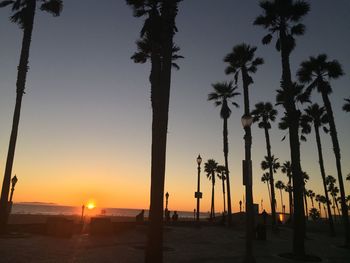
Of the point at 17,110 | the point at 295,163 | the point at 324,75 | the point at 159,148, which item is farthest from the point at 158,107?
the point at 324,75

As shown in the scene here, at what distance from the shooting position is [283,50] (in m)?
19.8

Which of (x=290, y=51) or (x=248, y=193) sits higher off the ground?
(x=290, y=51)

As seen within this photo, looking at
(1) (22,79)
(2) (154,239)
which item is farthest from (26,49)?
(2) (154,239)

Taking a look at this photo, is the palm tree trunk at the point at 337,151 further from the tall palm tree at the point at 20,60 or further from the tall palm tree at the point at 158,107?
the tall palm tree at the point at 20,60

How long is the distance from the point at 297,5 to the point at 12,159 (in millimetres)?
19981

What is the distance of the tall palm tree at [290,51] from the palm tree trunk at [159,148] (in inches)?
370

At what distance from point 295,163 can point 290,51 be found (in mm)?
7233

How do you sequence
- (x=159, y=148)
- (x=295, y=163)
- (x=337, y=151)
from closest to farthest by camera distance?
(x=159, y=148) < (x=295, y=163) < (x=337, y=151)

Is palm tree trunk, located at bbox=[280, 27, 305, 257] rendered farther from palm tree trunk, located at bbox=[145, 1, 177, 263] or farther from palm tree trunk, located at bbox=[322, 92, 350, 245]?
palm tree trunk, located at bbox=[145, 1, 177, 263]

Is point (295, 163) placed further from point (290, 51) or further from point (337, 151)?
point (337, 151)

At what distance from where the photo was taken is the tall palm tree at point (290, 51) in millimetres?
16469

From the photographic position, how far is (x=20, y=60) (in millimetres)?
21266

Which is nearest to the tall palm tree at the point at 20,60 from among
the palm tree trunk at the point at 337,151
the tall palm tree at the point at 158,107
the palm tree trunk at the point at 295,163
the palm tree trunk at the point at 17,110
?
the palm tree trunk at the point at 17,110

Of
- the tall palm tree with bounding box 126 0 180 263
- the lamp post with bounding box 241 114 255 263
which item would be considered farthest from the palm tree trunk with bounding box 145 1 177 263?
the lamp post with bounding box 241 114 255 263
